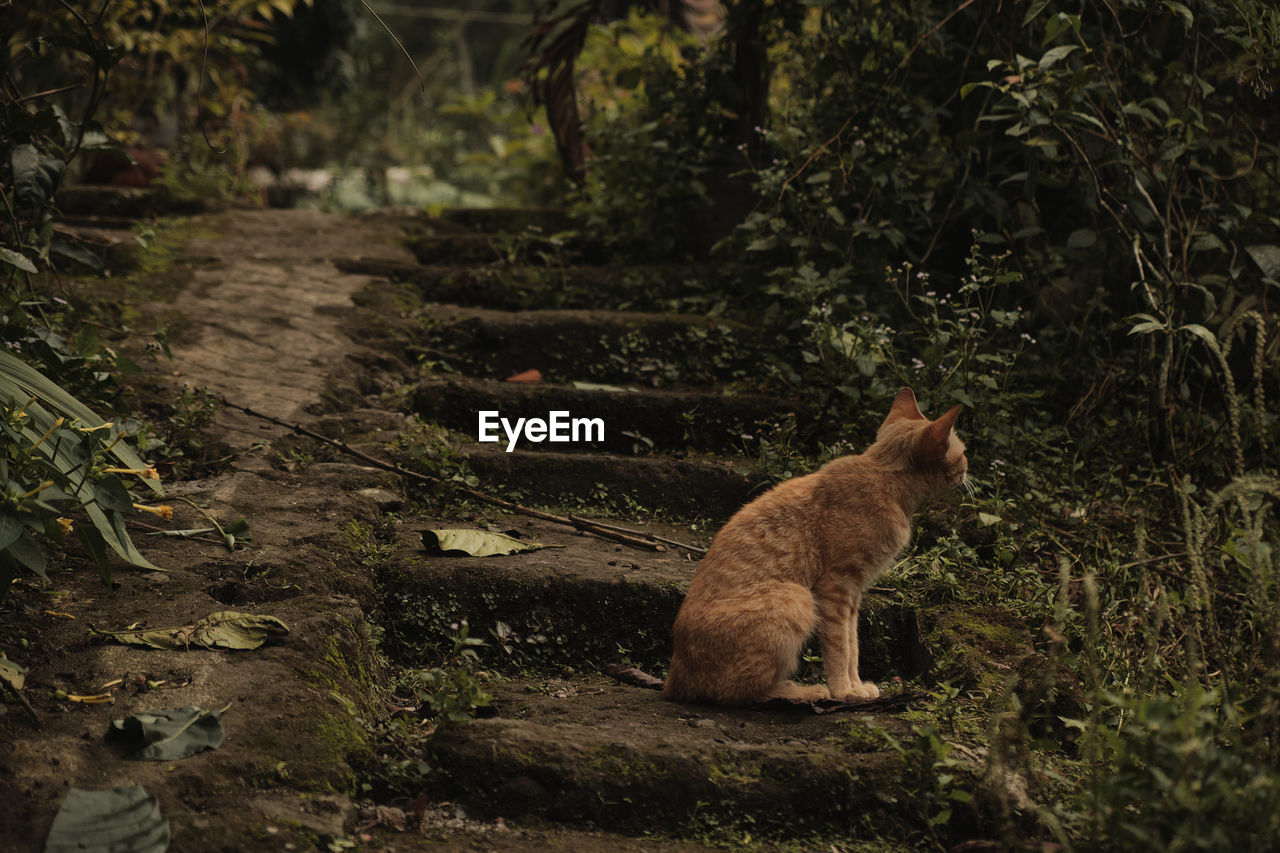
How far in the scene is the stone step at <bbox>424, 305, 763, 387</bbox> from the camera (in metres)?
4.51

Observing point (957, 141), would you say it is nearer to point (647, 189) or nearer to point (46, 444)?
point (647, 189)

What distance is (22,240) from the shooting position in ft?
10.7

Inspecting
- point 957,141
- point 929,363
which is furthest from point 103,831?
point 957,141

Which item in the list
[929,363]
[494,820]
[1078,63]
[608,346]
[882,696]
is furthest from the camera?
[608,346]

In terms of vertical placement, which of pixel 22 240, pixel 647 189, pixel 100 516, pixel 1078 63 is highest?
pixel 1078 63

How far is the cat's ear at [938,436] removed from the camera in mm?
2738

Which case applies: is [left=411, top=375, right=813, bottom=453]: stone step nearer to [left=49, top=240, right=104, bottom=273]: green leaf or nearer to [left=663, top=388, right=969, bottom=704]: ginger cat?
[left=663, top=388, right=969, bottom=704]: ginger cat

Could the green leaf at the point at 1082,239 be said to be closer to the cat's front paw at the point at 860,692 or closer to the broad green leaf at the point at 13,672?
the cat's front paw at the point at 860,692

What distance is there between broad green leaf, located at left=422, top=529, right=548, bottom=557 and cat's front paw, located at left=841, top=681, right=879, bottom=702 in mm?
1131

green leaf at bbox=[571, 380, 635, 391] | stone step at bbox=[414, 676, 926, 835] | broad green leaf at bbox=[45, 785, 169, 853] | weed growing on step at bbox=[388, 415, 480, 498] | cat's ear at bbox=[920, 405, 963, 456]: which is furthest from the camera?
green leaf at bbox=[571, 380, 635, 391]

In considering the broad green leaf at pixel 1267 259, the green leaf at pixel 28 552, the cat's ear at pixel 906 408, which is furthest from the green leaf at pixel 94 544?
the broad green leaf at pixel 1267 259

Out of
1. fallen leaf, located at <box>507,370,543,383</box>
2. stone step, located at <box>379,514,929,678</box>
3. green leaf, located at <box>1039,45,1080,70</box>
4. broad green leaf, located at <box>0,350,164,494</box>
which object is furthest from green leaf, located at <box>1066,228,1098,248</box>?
broad green leaf, located at <box>0,350,164,494</box>

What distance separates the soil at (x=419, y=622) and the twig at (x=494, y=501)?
0.04m

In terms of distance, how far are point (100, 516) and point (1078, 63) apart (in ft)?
13.2
